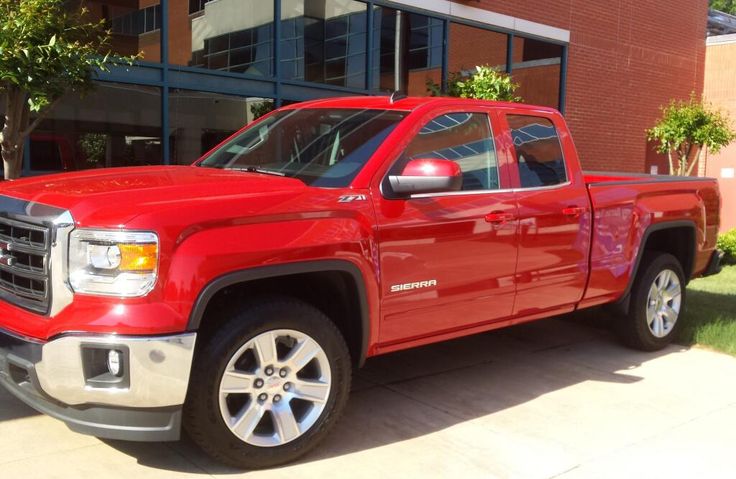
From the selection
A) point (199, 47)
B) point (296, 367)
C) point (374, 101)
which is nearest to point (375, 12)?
point (199, 47)

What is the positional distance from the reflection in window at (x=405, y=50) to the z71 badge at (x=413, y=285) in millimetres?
7452

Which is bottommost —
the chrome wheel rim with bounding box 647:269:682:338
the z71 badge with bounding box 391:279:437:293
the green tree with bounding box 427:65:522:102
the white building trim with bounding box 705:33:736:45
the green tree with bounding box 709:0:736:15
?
the chrome wheel rim with bounding box 647:269:682:338

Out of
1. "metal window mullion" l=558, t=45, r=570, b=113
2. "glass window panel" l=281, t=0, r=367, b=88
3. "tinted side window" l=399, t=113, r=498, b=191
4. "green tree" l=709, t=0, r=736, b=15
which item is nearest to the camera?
"tinted side window" l=399, t=113, r=498, b=191

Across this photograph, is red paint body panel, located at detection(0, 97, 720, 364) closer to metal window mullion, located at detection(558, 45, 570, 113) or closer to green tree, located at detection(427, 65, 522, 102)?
green tree, located at detection(427, 65, 522, 102)

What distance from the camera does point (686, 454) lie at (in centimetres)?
384

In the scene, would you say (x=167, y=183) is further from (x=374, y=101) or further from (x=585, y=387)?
(x=585, y=387)

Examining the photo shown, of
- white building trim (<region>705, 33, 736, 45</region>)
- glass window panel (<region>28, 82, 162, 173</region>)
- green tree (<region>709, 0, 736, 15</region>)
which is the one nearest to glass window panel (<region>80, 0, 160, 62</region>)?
glass window panel (<region>28, 82, 162, 173</region>)

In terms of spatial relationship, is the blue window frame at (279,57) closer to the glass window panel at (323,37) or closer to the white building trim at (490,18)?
the glass window panel at (323,37)

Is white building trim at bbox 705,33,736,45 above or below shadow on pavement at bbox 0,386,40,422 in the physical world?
above

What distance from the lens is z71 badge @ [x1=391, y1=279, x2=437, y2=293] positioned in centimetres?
379

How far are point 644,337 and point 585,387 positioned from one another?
1093 millimetres

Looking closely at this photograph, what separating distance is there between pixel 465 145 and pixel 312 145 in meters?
0.95

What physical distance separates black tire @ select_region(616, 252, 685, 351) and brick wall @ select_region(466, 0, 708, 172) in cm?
762

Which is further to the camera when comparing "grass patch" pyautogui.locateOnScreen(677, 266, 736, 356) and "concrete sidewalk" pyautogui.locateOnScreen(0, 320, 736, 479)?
"grass patch" pyautogui.locateOnScreen(677, 266, 736, 356)
